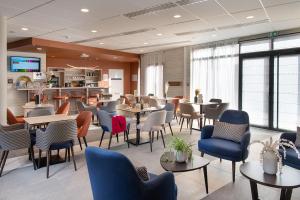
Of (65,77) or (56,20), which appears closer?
(56,20)

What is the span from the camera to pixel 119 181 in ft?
6.26

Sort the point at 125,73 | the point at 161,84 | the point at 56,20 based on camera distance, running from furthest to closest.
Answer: the point at 125,73 → the point at 161,84 → the point at 56,20

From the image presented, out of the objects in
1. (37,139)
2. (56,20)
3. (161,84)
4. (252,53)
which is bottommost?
(37,139)

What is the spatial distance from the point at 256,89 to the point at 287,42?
5.30 feet

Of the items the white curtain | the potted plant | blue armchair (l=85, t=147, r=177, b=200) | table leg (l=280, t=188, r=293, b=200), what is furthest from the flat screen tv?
table leg (l=280, t=188, r=293, b=200)

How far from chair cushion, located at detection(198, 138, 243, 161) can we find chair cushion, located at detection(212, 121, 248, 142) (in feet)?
0.28

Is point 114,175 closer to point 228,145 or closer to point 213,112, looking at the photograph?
point 228,145

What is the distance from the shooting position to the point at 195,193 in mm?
3066

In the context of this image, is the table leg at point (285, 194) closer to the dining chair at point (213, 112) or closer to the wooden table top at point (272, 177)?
the wooden table top at point (272, 177)

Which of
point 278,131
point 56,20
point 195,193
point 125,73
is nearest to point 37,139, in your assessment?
point 195,193

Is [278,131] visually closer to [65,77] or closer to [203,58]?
[203,58]

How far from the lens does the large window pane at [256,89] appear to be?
724 cm

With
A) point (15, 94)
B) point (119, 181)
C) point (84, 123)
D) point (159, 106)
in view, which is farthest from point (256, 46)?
point (15, 94)

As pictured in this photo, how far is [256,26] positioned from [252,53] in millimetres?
1274
